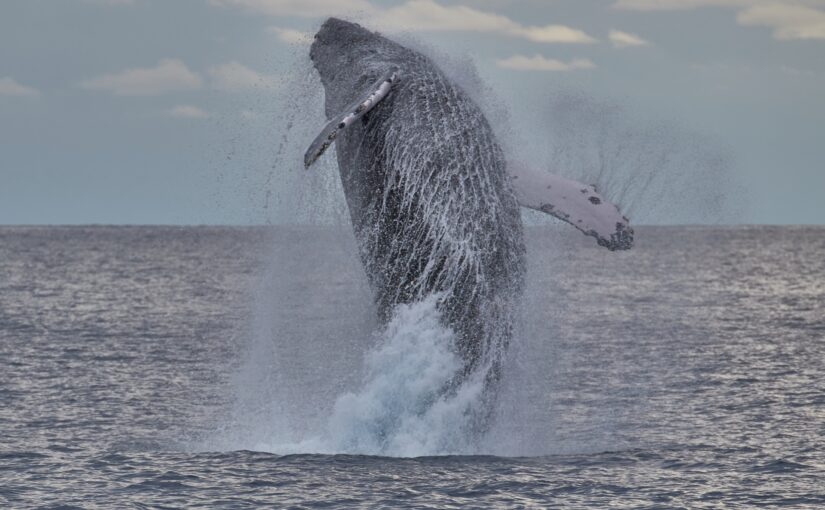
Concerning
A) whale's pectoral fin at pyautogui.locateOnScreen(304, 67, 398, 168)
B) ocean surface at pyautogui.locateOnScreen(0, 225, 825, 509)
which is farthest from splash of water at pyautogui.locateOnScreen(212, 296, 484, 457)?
whale's pectoral fin at pyautogui.locateOnScreen(304, 67, 398, 168)

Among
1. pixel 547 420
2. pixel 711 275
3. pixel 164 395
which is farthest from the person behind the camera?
pixel 711 275

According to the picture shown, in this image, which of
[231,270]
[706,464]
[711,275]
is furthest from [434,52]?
[231,270]

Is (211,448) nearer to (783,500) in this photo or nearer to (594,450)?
(594,450)

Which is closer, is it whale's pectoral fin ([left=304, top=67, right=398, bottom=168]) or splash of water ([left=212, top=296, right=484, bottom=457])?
whale's pectoral fin ([left=304, top=67, right=398, bottom=168])

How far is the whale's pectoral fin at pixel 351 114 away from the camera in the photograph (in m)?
13.7

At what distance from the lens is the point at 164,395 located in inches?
974

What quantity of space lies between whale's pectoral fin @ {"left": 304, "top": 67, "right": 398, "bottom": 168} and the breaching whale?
3cm

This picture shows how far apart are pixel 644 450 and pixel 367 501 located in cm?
552

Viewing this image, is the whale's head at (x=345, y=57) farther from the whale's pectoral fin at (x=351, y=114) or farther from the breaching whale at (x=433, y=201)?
the whale's pectoral fin at (x=351, y=114)

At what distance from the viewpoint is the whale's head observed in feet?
51.5

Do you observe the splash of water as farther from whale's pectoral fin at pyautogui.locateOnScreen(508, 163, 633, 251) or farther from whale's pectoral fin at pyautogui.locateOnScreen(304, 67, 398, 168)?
whale's pectoral fin at pyautogui.locateOnScreen(304, 67, 398, 168)

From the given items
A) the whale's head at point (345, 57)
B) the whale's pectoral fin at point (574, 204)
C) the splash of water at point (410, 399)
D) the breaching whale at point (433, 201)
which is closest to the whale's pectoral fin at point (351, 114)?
the breaching whale at point (433, 201)

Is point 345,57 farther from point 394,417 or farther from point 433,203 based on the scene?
point 394,417

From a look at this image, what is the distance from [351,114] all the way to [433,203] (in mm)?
1698
